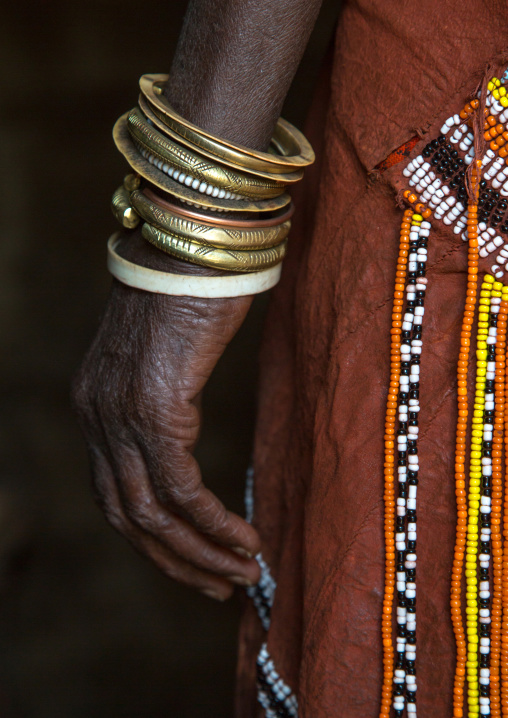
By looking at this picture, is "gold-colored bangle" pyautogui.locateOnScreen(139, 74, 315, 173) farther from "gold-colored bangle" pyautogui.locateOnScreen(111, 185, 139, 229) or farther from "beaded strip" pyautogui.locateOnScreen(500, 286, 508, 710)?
"beaded strip" pyautogui.locateOnScreen(500, 286, 508, 710)

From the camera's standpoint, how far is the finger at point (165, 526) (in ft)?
2.74

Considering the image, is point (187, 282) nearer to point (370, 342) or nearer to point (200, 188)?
point (200, 188)

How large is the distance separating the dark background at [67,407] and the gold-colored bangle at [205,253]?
130 centimetres

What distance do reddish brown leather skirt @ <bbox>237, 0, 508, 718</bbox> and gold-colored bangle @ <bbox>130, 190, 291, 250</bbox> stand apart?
10 centimetres

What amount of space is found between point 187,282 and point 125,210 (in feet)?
0.39

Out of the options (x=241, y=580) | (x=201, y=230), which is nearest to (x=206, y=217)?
(x=201, y=230)

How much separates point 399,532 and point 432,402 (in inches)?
5.2

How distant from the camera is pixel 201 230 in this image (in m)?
0.72

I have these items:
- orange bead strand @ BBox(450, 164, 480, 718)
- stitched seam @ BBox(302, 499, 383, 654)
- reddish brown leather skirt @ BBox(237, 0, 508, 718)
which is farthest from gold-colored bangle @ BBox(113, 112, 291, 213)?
stitched seam @ BBox(302, 499, 383, 654)

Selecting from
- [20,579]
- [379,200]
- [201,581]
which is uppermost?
[379,200]

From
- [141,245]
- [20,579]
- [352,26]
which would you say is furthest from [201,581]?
[20,579]

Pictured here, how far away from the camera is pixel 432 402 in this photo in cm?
73

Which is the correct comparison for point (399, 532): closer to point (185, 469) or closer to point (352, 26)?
point (185, 469)

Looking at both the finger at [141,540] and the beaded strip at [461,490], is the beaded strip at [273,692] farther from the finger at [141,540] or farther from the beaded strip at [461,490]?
Result: the beaded strip at [461,490]
